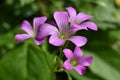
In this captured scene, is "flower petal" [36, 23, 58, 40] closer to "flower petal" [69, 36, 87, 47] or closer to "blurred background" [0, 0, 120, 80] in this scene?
"flower petal" [69, 36, 87, 47]

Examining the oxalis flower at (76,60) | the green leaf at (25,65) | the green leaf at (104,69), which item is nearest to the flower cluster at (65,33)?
the oxalis flower at (76,60)

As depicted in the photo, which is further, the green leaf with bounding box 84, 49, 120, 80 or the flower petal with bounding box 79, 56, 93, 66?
the green leaf with bounding box 84, 49, 120, 80

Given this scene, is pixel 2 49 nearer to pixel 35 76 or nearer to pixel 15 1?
pixel 15 1

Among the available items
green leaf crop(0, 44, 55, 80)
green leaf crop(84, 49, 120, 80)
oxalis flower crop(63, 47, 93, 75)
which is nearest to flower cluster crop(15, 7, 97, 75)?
oxalis flower crop(63, 47, 93, 75)

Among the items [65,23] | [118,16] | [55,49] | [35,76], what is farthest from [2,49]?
[65,23]

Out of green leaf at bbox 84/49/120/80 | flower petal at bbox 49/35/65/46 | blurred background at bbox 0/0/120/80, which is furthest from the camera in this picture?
green leaf at bbox 84/49/120/80

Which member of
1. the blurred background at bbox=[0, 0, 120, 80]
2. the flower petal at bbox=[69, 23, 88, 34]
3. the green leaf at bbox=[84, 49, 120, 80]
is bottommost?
the green leaf at bbox=[84, 49, 120, 80]

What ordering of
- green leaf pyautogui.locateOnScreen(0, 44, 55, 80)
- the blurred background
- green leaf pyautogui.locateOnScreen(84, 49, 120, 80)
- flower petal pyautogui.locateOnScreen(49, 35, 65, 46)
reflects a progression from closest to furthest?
1. flower petal pyautogui.locateOnScreen(49, 35, 65, 46)
2. green leaf pyautogui.locateOnScreen(0, 44, 55, 80)
3. the blurred background
4. green leaf pyautogui.locateOnScreen(84, 49, 120, 80)
